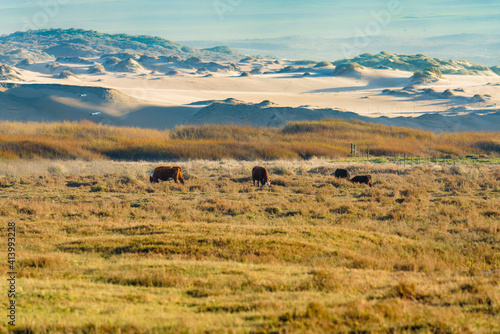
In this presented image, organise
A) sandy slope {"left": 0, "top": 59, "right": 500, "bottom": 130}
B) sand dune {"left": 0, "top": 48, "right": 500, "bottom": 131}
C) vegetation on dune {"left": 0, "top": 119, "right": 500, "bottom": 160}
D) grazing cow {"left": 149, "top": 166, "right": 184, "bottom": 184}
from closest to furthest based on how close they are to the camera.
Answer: grazing cow {"left": 149, "top": 166, "right": 184, "bottom": 184} < vegetation on dune {"left": 0, "top": 119, "right": 500, "bottom": 160} < sand dune {"left": 0, "top": 48, "right": 500, "bottom": 131} < sandy slope {"left": 0, "top": 59, "right": 500, "bottom": 130}

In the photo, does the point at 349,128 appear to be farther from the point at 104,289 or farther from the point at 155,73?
the point at 155,73

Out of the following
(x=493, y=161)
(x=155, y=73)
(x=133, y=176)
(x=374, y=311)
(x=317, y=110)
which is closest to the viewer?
(x=374, y=311)

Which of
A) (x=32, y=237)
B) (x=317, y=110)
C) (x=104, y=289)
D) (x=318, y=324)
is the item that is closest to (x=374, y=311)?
(x=318, y=324)

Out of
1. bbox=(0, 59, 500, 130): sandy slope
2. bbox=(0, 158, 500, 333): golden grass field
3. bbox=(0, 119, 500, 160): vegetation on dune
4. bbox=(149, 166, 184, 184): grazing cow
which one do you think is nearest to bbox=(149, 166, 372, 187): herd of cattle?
bbox=(149, 166, 184, 184): grazing cow

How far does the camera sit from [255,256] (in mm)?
9609

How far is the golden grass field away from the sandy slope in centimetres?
3970

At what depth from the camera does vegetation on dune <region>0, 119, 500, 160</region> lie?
33.0 m

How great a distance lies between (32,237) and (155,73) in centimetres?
10889

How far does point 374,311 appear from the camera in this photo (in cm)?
530

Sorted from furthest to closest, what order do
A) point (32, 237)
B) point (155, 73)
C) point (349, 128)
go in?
point (155, 73) → point (349, 128) → point (32, 237)

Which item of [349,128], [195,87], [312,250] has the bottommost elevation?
[312,250]

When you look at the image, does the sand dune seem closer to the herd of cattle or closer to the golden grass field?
the herd of cattle

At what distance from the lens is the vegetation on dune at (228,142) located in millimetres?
33000

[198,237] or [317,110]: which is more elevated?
[317,110]
